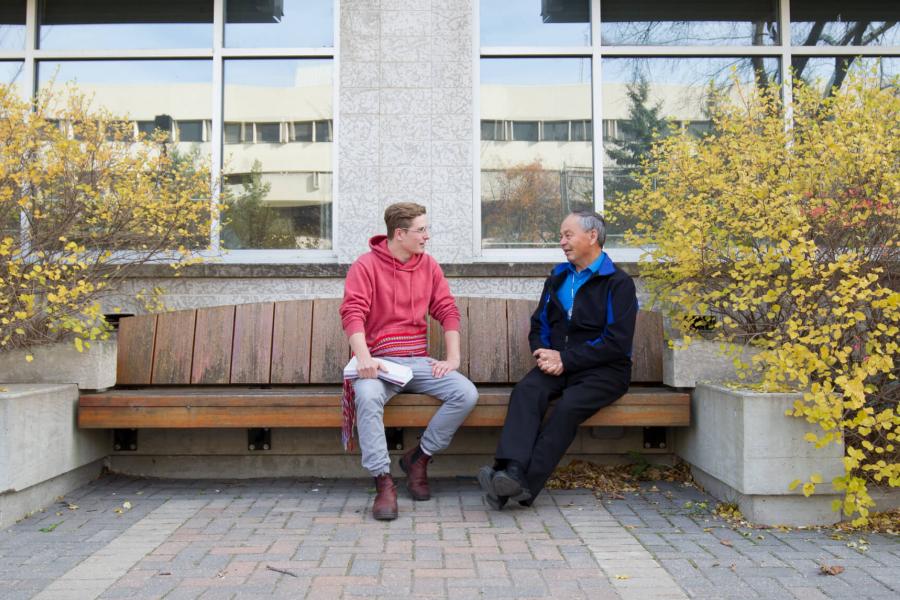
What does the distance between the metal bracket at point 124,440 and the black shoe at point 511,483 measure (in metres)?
2.43

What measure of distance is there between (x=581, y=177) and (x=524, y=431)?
2553mm

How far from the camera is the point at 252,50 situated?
18.5 ft

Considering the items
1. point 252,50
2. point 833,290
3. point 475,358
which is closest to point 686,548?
point 833,290

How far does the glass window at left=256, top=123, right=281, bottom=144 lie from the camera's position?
5598mm

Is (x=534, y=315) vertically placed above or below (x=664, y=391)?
above

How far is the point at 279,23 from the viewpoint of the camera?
18.7 feet

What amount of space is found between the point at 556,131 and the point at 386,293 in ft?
7.65

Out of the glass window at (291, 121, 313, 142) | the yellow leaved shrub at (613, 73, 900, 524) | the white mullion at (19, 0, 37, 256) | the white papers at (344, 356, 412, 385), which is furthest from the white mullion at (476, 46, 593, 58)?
the white mullion at (19, 0, 37, 256)

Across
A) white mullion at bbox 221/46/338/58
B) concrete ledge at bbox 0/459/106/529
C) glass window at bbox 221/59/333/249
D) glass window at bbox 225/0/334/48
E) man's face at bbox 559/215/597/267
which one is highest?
glass window at bbox 225/0/334/48

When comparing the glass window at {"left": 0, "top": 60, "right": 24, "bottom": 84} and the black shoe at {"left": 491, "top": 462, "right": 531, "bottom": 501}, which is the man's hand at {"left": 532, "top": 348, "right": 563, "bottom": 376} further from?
the glass window at {"left": 0, "top": 60, "right": 24, "bottom": 84}

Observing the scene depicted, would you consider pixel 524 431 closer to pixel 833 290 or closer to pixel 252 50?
pixel 833 290

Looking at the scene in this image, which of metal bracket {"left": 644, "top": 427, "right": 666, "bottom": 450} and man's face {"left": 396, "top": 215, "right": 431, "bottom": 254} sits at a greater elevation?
man's face {"left": 396, "top": 215, "right": 431, "bottom": 254}

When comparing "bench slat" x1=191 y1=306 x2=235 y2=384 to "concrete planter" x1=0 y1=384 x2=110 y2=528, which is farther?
"bench slat" x1=191 y1=306 x2=235 y2=384

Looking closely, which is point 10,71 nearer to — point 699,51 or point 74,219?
point 74,219
